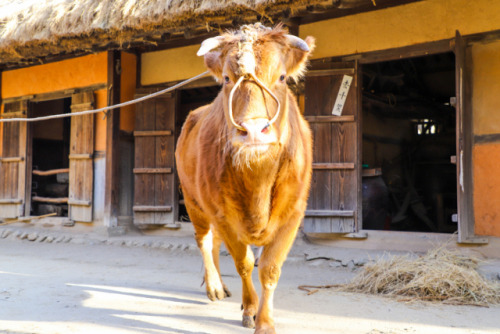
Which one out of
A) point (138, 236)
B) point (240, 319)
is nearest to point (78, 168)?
point (138, 236)

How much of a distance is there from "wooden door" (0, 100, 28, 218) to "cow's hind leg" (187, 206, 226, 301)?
247 inches

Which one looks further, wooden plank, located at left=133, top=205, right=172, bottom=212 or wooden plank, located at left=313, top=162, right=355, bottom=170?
wooden plank, located at left=133, top=205, right=172, bottom=212

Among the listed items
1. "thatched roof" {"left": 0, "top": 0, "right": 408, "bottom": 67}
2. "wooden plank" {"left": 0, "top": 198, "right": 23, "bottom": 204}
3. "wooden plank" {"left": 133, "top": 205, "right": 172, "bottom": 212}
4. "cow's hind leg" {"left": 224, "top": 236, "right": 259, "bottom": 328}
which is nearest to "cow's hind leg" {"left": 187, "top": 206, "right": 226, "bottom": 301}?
"cow's hind leg" {"left": 224, "top": 236, "right": 259, "bottom": 328}

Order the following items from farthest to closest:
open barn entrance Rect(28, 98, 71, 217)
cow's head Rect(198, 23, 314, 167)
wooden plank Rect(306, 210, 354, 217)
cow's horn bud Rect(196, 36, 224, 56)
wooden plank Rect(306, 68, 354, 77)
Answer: open barn entrance Rect(28, 98, 71, 217)
wooden plank Rect(306, 68, 354, 77)
wooden plank Rect(306, 210, 354, 217)
cow's horn bud Rect(196, 36, 224, 56)
cow's head Rect(198, 23, 314, 167)

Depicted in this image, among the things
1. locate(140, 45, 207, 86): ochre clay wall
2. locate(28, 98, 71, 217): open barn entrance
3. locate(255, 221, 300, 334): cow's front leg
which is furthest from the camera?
locate(28, 98, 71, 217): open barn entrance

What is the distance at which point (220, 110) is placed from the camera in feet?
9.32

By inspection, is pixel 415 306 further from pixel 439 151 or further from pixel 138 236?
pixel 439 151

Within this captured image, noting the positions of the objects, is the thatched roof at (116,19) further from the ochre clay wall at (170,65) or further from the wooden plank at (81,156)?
the wooden plank at (81,156)

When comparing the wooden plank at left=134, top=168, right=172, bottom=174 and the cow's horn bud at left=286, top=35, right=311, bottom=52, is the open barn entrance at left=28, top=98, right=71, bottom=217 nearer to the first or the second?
the wooden plank at left=134, top=168, right=172, bottom=174

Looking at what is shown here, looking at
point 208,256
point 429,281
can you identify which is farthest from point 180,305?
point 429,281

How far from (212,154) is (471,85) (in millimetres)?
3788

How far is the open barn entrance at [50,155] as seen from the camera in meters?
9.84

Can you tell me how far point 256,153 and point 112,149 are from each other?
5.98m

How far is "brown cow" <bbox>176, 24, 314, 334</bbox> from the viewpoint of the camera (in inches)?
85.7
